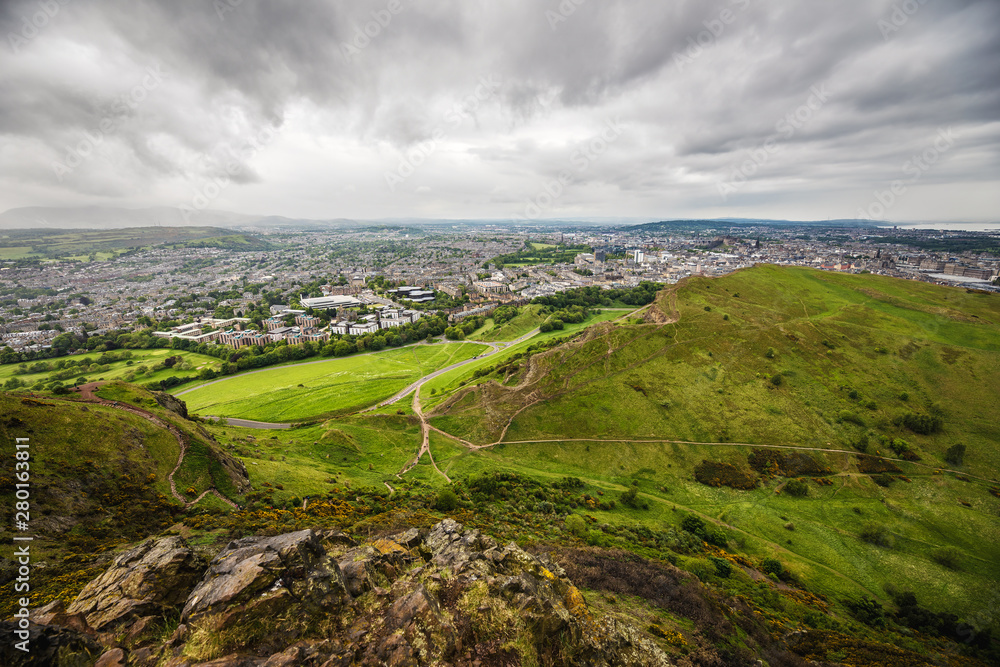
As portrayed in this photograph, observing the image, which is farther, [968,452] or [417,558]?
[968,452]

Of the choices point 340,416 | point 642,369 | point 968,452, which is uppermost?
point 642,369

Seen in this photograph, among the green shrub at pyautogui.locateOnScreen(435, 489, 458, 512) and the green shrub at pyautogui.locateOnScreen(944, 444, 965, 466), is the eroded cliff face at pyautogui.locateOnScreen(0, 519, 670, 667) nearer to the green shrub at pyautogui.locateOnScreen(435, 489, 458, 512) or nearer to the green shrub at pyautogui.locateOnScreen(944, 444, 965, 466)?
the green shrub at pyautogui.locateOnScreen(435, 489, 458, 512)

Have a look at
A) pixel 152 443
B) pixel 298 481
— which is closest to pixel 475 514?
pixel 298 481

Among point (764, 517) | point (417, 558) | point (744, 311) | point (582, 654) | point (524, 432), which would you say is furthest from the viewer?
point (744, 311)

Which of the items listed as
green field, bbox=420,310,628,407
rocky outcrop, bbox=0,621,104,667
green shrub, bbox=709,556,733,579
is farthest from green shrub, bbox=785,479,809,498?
rocky outcrop, bbox=0,621,104,667

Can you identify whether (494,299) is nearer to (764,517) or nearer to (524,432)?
(524,432)

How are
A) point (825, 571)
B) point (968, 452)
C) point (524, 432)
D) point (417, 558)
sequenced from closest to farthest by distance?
point (417, 558)
point (825, 571)
point (968, 452)
point (524, 432)

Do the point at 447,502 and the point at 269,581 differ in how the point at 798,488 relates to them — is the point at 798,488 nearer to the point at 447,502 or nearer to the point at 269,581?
the point at 447,502

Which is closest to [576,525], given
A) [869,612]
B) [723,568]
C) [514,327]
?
[723,568]

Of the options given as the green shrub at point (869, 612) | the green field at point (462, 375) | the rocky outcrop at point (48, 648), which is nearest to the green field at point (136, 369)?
the green field at point (462, 375)
